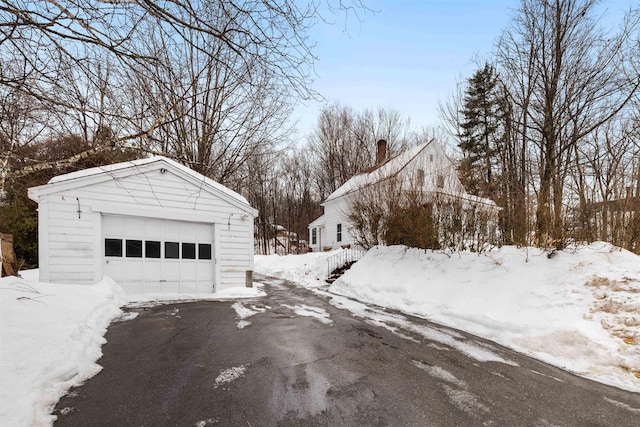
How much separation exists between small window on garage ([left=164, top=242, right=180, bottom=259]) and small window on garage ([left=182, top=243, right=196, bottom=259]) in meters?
0.17

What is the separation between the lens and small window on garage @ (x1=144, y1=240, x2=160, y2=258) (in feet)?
29.5

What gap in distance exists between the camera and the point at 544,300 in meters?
5.66

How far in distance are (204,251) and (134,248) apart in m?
1.91

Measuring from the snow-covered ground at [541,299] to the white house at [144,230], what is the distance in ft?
14.2

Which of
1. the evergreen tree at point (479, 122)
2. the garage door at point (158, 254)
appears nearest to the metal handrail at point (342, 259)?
the garage door at point (158, 254)

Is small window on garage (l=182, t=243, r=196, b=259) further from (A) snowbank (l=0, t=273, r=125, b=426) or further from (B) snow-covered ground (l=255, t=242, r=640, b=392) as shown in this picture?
(B) snow-covered ground (l=255, t=242, r=640, b=392)

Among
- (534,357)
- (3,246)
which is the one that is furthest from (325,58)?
(3,246)

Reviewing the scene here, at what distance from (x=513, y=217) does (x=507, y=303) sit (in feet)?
9.39

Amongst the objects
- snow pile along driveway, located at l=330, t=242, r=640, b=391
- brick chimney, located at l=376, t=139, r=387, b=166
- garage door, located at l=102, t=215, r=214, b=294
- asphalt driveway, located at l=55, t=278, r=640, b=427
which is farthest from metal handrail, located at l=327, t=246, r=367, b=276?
brick chimney, located at l=376, t=139, r=387, b=166

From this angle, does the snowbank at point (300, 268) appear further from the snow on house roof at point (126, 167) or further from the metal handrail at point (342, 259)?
the snow on house roof at point (126, 167)

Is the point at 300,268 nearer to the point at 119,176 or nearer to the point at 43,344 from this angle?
the point at 119,176

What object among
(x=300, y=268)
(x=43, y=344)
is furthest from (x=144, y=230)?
(x=300, y=268)

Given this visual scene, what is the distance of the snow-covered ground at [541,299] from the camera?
4.39 m

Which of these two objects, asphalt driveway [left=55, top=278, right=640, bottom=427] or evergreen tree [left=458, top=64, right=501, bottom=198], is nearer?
asphalt driveway [left=55, top=278, right=640, bottom=427]
